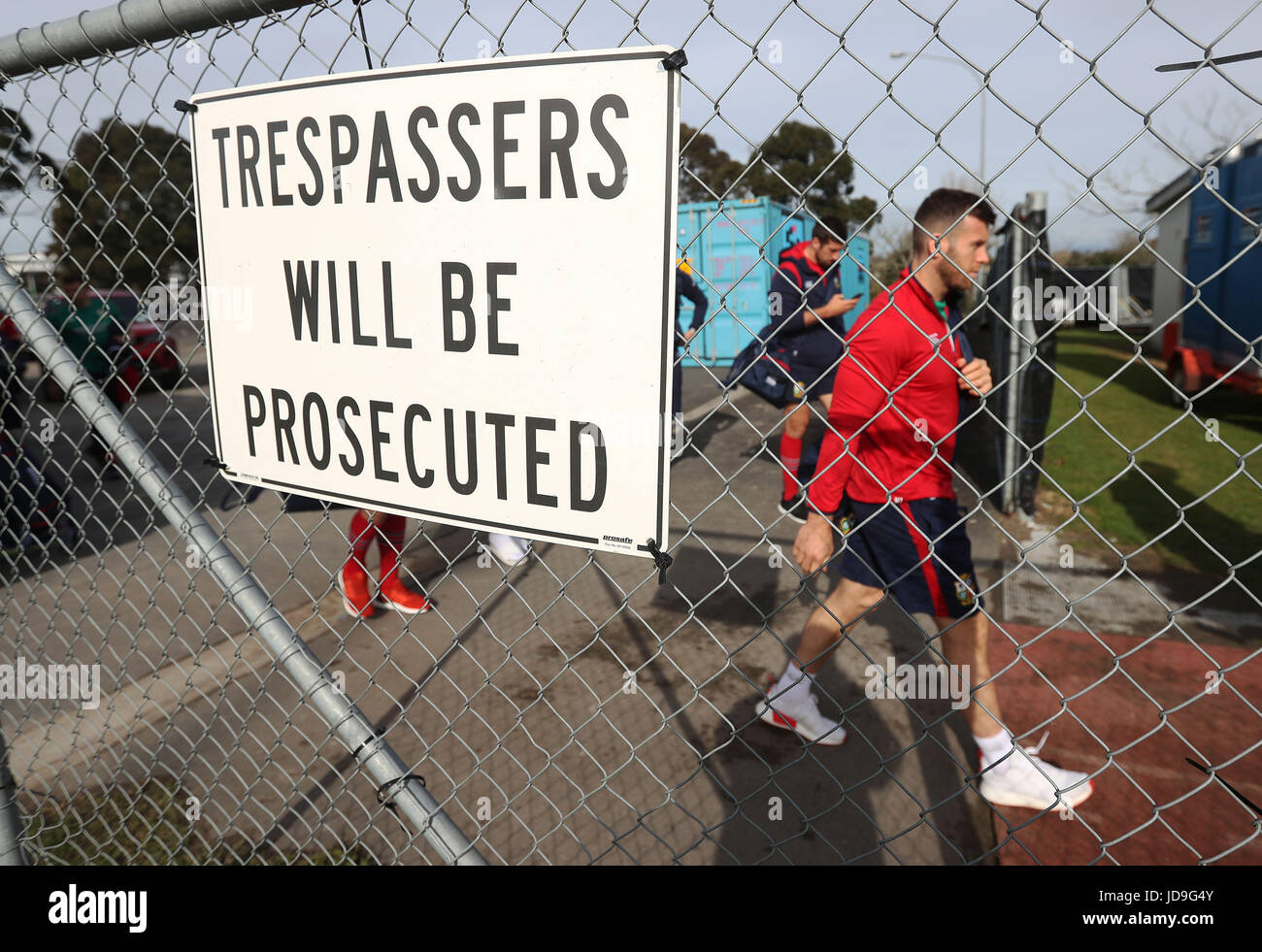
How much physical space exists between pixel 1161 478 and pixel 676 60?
738 cm

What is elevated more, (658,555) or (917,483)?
(658,555)

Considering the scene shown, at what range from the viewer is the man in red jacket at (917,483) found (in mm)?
2508

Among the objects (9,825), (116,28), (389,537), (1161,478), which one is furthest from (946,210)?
(1161,478)

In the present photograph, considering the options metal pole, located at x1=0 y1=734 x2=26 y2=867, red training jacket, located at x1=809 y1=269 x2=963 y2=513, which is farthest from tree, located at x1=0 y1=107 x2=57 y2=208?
red training jacket, located at x1=809 y1=269 x2=963 y2=513

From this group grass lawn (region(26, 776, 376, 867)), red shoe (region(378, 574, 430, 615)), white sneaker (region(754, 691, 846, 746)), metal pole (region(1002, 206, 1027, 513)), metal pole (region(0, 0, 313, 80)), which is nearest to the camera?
metal pole (region(0, 0, 313, 80))

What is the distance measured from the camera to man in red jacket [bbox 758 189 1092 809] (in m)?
2.51

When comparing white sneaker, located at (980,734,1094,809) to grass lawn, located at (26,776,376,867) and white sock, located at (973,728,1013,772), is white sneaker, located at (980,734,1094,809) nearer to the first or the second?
white sock, located at (973,728,1013,772)

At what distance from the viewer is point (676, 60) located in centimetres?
126

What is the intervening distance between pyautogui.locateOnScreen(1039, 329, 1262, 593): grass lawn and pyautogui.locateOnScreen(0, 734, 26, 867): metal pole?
8.83 feet

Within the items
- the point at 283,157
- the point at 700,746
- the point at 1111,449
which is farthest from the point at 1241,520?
the point at 283,157

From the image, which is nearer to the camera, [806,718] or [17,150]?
[17,150]

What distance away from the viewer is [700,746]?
3.18 meters

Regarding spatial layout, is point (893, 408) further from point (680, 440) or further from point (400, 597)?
point (400, 597)

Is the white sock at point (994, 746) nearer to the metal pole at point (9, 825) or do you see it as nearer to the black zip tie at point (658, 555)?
the black zip tie at point (658, 555)
